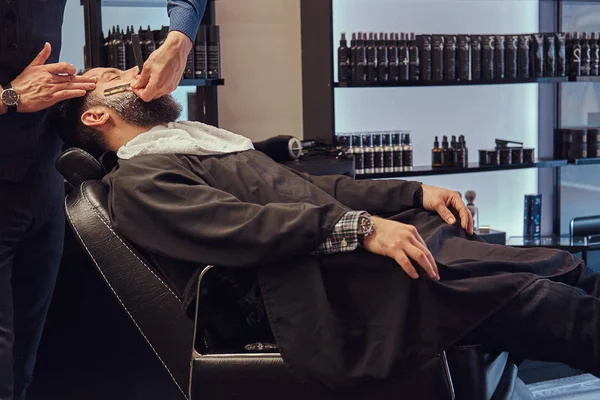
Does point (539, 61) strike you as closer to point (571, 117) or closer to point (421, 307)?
point (571, 117)

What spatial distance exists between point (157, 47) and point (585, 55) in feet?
6.99

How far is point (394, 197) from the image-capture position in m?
2.21

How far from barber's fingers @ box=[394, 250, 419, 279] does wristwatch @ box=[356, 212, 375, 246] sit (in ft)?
0.26

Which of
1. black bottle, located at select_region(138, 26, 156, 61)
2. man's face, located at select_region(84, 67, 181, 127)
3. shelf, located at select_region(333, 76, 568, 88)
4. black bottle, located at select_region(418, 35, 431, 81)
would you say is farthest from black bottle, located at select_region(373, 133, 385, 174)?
man's face, located at select_region(84, 67, 181, 127)

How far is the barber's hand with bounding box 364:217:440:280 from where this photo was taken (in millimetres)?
1697

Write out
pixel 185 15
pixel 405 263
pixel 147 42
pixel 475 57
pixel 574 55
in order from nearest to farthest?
pixel 405 263 → pixel 185 15 → pixel 147 42 → pixel 475 57 → pixel 574 55

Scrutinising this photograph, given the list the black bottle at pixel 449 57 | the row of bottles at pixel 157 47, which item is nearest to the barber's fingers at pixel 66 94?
the row of bottles at pixel 157 47

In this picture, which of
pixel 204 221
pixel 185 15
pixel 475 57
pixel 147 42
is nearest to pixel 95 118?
pixel 185 15

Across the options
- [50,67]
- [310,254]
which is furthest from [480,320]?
[50,67]

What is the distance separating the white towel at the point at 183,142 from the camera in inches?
83.0

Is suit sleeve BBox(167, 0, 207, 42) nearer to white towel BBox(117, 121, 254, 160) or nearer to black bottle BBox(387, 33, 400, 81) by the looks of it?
white towel BBox(117, 121, 254, 160)

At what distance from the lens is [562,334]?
1.74m

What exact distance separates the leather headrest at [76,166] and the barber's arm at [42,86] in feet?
0.54

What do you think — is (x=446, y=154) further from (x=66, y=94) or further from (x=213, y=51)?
(x=66, y=94)
